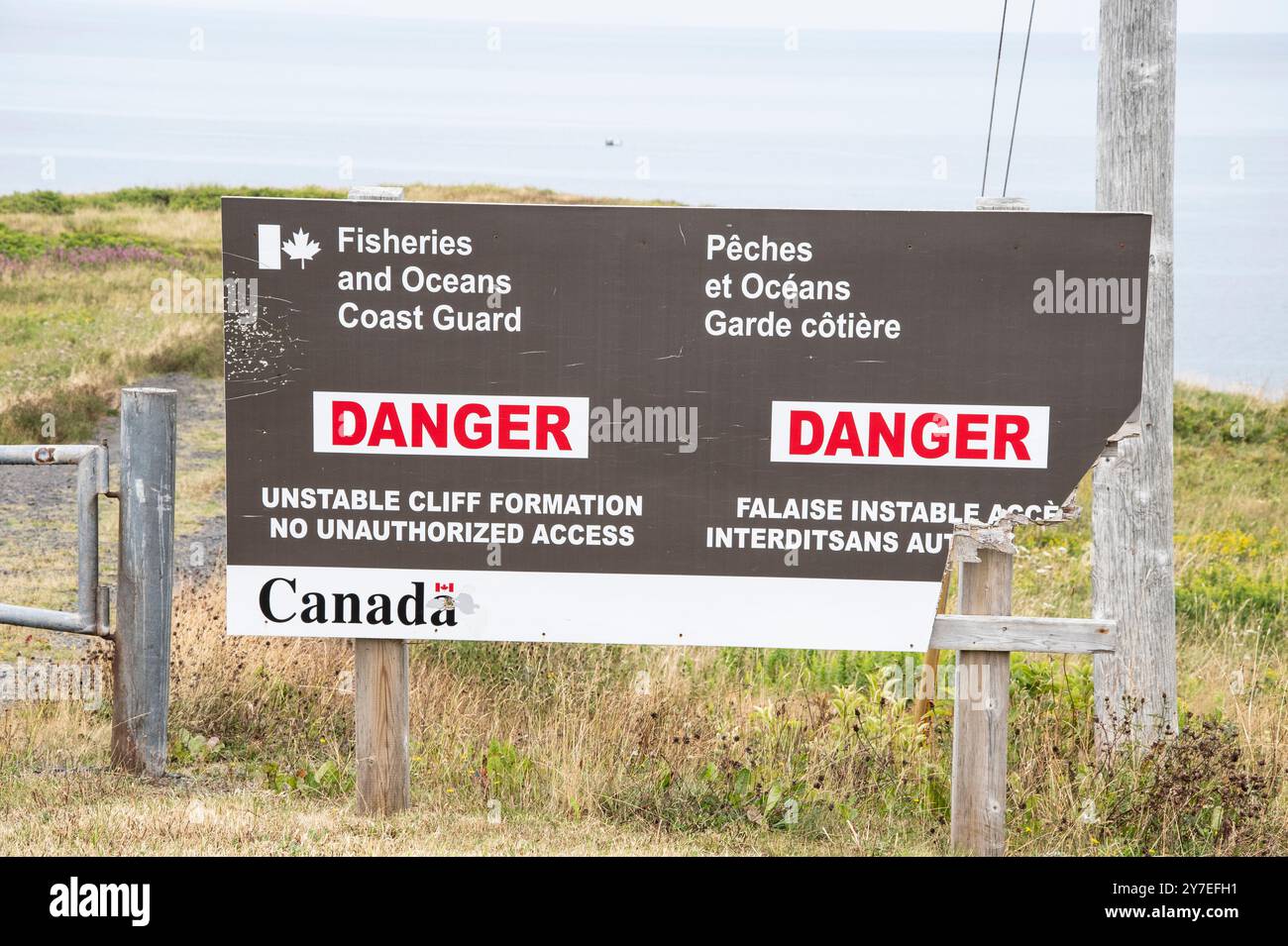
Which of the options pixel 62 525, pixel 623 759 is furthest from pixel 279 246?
pixel 62 525

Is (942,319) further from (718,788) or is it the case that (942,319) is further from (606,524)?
(718,788)

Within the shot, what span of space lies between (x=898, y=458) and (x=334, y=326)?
239cm

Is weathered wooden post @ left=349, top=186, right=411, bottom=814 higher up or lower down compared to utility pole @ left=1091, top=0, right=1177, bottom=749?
lower down

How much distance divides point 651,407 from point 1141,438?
8.34ft

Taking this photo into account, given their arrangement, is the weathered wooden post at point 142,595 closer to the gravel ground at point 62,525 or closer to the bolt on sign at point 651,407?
the bolt on sign at point 651,407

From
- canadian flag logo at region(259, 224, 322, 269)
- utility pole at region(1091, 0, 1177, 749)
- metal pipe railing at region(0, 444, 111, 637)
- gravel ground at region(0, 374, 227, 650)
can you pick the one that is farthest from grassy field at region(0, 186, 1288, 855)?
canadian flag logo at region(259, 224, 322, 269)

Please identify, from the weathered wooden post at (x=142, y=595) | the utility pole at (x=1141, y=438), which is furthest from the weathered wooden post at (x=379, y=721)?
the utility pole at (x=1141, y=438)

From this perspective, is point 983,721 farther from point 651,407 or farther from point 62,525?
point 62,525

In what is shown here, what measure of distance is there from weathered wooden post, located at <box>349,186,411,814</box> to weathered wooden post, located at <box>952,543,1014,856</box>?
2344mm

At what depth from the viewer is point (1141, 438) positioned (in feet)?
19.4

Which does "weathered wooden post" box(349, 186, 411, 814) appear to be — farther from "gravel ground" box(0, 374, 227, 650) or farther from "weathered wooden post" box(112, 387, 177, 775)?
"gravel ground" box(0, 374, 227, 650)

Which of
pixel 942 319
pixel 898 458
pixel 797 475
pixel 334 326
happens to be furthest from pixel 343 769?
pixel 942 319

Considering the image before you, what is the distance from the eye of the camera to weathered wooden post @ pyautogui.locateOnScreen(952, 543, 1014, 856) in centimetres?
494

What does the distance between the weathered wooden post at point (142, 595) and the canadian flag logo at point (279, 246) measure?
100 cm
